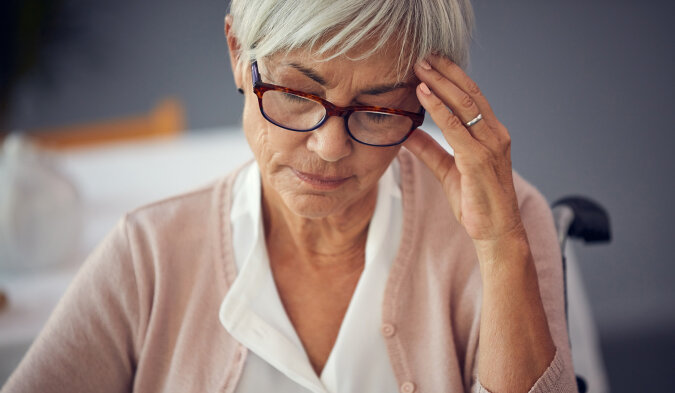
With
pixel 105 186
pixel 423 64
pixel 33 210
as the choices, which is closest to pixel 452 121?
pixel 423 64

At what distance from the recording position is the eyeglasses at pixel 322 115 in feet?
3.61

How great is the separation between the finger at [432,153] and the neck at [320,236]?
0.18 m

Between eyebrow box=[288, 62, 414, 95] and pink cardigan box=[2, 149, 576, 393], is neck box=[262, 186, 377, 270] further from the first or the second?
eyebrow box=[288, 62, 414, 95]

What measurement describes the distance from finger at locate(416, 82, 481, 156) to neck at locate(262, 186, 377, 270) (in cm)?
32

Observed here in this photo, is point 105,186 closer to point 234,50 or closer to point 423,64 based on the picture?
point 234,50

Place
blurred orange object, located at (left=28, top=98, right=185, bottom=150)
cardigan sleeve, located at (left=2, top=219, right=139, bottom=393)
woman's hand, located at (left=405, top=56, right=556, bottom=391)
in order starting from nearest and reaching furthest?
woman's hand, located at (left=405, top=56, right=556, bottom=391)
cardigan sleeve, located at (left=2, top=219, right=139, bottom=393)
blurred orange object, located at (left=28, top=98, right=185, bottom=150)

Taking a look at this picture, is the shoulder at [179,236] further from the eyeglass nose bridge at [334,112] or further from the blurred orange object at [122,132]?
the blurred orange object at [122,132]

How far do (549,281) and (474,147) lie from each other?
34 centimetres

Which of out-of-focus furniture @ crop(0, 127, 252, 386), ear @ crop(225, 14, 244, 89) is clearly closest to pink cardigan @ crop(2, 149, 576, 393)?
ear @ crop(225, 14, 244, 89)

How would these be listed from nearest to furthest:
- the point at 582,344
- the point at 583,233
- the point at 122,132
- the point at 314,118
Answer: the point at 314,118, the point at 583,233, the point at 582,344, the point at 122,132

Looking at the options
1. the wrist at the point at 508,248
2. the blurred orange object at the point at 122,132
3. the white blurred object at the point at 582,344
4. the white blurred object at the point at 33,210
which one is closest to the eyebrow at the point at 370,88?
the wrist at the point at 508,248

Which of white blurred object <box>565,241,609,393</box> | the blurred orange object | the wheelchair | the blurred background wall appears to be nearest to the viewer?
the wheelchair

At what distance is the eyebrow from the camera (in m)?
1.07

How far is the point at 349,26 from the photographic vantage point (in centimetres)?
103
